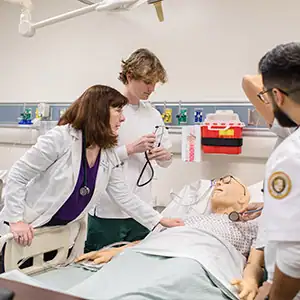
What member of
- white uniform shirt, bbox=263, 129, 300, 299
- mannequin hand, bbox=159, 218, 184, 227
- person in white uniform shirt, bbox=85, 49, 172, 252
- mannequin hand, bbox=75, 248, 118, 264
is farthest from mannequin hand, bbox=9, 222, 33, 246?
white uniform shirt, bbox=263, 129, 300, 299

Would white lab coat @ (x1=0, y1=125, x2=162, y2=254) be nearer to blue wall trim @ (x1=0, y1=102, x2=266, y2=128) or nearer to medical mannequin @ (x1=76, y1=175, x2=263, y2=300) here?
medical mannequin @ (x1=76, y1=175, x2=263, y2=300)

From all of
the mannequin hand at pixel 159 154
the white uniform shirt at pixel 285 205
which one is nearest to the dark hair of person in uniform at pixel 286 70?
the white uniform shirt at pixel 285 205

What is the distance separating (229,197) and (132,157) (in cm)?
58

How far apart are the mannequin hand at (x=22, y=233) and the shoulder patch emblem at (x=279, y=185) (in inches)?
42.4

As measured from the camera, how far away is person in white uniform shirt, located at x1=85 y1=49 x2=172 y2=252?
215cm

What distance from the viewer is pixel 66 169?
1.75 meters

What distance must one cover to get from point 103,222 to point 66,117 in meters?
0.63

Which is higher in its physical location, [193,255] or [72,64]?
[72,64]

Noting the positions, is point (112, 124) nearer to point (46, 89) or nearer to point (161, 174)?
point (161, 174)

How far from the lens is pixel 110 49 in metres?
3.35

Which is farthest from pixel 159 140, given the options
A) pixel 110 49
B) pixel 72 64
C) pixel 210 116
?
pixel 72 64

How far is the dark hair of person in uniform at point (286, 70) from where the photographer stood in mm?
988

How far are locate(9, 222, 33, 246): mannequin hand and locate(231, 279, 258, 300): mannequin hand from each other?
0.84m

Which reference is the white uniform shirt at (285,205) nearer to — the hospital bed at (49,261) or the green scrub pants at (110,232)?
the hospital bed at (49,261)
